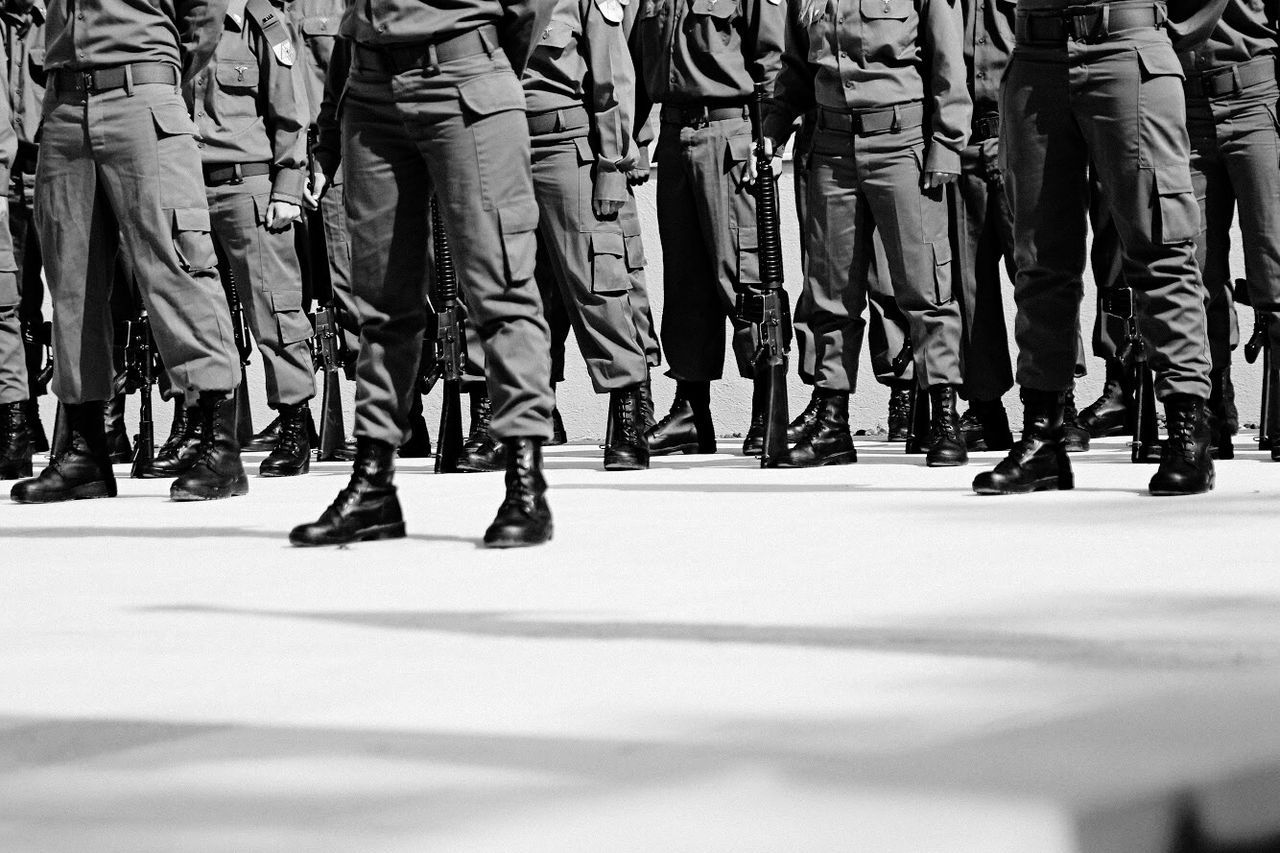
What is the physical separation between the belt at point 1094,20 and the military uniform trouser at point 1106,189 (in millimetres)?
23

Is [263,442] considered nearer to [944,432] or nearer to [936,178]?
[944,432]

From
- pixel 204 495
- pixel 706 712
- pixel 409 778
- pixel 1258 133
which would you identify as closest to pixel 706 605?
pixel 706 712

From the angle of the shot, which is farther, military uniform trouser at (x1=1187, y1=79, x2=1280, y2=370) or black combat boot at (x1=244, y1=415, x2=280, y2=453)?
black combat boot at (x1=244, y1=415, x2=280, y2=453)

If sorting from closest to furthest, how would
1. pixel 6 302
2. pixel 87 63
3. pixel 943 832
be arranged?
pixel 943 832 < pixel 87 63 < pixel 6 302

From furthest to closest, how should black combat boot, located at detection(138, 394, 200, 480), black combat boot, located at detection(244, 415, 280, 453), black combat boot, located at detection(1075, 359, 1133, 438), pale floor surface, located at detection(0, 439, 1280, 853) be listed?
black combat boot, located at detection(244, 415, 280, 453) < black combat boot, located at detection(1075, 359, 1133, 438) < black combat boot, located at detection(138, 394, 200, 480) < pale floor surface, located at detection(0, 439, 1280, 853)

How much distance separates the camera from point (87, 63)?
4.55 m

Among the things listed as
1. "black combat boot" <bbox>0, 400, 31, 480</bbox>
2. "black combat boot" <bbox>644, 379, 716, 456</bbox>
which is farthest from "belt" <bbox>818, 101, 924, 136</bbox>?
"black combat boot" <bbox>0, 400, 31, 480</bbox>

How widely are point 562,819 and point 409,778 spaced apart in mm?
199

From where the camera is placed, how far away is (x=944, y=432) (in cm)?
566

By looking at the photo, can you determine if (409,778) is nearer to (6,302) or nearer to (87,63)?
(87,63)

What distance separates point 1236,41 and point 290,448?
130 inches

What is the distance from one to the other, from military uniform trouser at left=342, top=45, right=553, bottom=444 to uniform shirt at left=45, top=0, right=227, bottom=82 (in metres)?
1.27

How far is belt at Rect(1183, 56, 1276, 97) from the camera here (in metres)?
5.39

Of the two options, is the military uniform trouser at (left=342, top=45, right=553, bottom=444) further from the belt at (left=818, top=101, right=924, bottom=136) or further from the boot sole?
the belt at (left=818, top=101, right=924, bottom=136)
